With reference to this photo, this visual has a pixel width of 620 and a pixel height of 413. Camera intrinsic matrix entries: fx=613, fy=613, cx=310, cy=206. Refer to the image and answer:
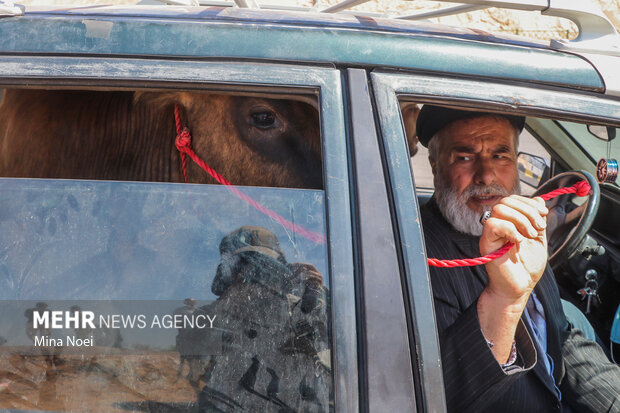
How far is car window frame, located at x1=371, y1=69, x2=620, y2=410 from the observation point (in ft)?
3.53

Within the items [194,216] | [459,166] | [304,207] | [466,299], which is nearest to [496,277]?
[466,299]

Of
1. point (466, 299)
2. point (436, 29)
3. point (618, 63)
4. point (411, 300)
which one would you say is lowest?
point (411, 300)

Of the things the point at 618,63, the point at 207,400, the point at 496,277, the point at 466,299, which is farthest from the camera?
the point at 466,299

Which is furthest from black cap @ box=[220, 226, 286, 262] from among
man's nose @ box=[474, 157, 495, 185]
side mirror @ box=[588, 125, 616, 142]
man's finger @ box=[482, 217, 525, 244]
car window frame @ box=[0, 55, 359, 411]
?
side mirror @ box=[588, 125, 616, 142]

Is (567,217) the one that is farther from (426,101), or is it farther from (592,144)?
(426,101)

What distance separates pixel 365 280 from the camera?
42.4 inches

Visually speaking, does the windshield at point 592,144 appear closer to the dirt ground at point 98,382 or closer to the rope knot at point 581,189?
the rope knot at point 581,189

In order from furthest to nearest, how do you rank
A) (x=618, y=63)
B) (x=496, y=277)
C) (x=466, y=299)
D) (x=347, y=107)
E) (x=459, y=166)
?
(x=459, y=166), (x=466, y=299), (x=496, y=277), (x=618, y=63), (x=347, y=107)

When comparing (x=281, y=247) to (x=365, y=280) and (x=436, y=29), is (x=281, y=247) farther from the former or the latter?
(x=436, y=29)

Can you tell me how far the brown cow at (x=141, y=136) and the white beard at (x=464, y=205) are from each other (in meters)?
0.68

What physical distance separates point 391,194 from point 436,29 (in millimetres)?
455

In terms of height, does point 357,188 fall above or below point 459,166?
below

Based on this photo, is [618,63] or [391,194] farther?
[618,63]

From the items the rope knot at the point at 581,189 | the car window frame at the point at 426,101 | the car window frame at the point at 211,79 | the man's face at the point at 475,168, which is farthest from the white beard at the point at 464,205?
the car window frame at the point at 211,79
